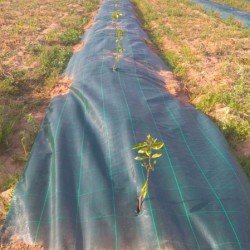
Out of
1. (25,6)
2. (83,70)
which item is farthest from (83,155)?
(25,6)

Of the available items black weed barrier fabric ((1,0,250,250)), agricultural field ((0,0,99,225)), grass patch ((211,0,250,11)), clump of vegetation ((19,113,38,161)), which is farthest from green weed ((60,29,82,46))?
grass patch ((211,0,250,11))

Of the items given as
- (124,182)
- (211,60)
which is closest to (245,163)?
(124,182)

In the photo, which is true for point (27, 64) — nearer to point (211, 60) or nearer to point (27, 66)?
point (27, 66)

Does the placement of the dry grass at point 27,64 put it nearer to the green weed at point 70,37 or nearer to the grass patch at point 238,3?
the green weed at point 70,37

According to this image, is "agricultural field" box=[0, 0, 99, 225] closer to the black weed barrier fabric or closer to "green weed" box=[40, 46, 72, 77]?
"green weed" box=[40, 46, 72, 77]

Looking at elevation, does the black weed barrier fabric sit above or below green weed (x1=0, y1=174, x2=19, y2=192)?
above
